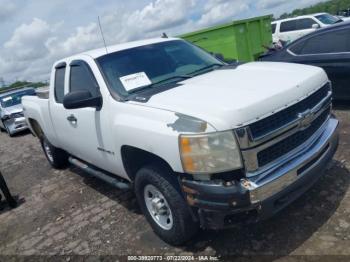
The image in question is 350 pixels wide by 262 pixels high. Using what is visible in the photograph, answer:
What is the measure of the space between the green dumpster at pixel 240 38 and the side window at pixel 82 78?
7.79 meters

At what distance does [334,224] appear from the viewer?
11.6 ft

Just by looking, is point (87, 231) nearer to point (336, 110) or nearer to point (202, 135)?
point (202, 135)

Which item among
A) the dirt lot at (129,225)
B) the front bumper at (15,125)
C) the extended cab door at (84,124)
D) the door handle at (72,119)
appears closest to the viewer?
the dirt lot at (129,225)

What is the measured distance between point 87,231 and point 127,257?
0.94 m

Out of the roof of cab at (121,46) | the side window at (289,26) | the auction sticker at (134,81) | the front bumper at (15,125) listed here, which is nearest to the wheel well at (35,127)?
Answer: the roof of cab at (121,46)

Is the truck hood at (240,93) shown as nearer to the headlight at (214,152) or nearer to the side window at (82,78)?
the headlight at (214,152)

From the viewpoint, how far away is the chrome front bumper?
→ 2910 mm

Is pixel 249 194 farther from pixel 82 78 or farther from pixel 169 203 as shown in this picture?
pixel 82 78

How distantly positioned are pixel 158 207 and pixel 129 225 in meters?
0.88

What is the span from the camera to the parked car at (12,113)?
13148 mm

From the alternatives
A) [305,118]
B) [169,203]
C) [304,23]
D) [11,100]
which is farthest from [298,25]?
[169,203]

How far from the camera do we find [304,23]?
1720 centimetres

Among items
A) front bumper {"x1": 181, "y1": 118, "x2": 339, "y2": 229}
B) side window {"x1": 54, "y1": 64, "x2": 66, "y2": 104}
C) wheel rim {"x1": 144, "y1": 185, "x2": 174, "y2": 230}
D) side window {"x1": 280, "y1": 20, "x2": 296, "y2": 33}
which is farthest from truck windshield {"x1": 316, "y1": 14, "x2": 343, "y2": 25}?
wheel rim {"x1": 144, "y1": 185, "x2": 174, "y2": 230}

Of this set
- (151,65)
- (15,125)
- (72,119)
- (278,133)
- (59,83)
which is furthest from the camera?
(15,125)
